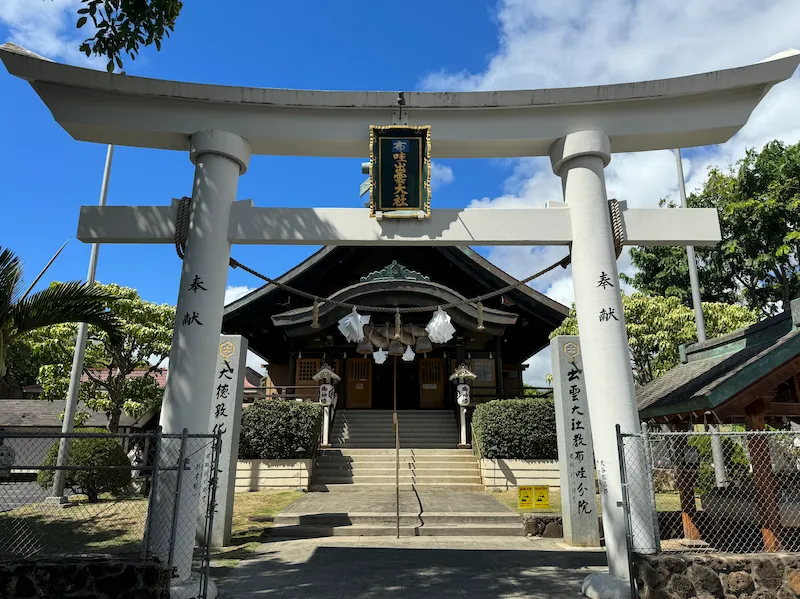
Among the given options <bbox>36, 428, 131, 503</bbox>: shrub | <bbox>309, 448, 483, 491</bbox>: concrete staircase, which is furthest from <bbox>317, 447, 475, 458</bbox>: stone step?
<bbox>36, 428, 131, 503</bbox>: shrub

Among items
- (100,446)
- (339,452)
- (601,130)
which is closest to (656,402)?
(601,130)

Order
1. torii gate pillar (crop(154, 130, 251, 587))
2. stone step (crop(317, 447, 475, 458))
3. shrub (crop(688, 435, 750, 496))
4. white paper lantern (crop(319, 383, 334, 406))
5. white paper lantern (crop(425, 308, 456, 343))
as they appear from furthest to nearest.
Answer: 1. white paper lantern (crop(319, 383, 334, 406))
2. stone step (crop(317, 447, 475, 458))
3. shrub (crop(688, 435, 750, 496))
4. white paper lantern (crop(425, 308, 456, 343))
5. torii gate pillar (crop(154, 130, 251, 587))

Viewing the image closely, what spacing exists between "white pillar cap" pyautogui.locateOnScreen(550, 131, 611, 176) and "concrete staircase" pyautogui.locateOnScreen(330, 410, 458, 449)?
1117 centimetres

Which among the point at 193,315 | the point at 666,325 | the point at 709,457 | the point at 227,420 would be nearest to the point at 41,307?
the point at 193,315

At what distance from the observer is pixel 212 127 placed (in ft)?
22.8

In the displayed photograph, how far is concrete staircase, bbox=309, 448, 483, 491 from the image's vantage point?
45.1 ft

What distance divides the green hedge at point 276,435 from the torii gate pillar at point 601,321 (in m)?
9.05

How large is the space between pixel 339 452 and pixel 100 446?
606cm

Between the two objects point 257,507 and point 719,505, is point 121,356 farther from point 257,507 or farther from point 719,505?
point 719,505

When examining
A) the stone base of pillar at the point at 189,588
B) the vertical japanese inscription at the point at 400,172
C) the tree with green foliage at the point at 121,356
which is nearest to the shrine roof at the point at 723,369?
the vertical japanese inscription at the point at 400,172

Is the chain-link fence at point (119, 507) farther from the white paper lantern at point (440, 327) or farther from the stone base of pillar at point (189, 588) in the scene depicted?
the white paper lantern at point (440, 327)

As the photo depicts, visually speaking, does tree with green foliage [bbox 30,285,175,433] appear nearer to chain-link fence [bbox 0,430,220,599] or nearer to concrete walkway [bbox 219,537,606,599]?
chain-link fence [bbox 0,430,220,599]

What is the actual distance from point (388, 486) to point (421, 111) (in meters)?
9.64

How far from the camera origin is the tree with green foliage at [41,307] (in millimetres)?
6824
